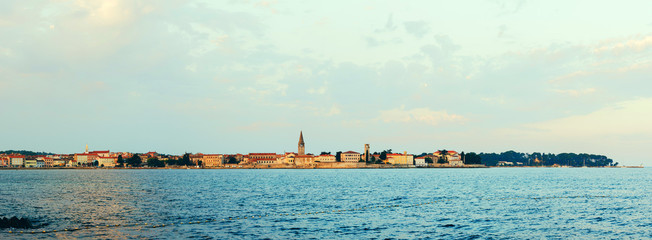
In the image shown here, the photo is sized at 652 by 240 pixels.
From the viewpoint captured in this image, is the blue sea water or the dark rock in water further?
the dark rock in water

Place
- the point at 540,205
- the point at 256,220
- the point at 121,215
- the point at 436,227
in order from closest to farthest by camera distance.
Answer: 1. the point at 436,227
2. the point at 256,220
3. the point at 121,215
4. the point at 540,205

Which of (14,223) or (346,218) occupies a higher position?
(14,223)

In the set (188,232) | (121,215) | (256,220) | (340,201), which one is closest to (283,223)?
(256,220)

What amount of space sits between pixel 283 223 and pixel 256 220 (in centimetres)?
258

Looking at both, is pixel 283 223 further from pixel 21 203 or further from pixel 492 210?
pixel 21 203

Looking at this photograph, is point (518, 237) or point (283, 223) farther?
point (283, 223)

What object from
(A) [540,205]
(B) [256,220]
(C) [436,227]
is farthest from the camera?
(A) [540,205]

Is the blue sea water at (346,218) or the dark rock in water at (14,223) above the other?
the dark rock in water at (14,223)

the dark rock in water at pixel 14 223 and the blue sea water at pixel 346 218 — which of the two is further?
the dark rock in water at pixel 14 223

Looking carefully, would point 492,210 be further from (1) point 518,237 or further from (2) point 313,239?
(2) point 313,239

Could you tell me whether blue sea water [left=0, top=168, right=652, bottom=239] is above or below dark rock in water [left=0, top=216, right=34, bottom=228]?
below

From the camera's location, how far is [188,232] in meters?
32.5

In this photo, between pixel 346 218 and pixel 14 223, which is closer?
pixel 14 223

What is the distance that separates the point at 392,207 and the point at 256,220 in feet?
49.1
